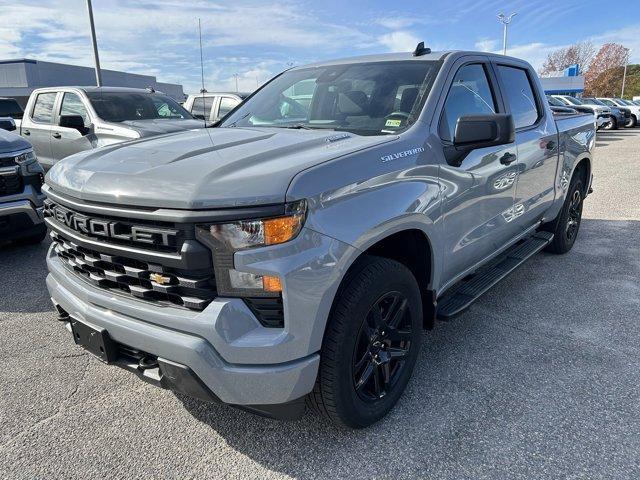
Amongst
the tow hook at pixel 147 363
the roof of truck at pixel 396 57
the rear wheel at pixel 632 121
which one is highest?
the roof of truck at pixel 396 57

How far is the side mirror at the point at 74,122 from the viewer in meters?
7.04

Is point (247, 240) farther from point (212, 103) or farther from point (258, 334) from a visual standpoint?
point (212, 103)

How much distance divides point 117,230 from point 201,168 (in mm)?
443

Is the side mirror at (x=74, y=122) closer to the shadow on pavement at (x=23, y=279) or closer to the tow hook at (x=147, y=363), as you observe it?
the shadow on pavement at (x=23, y=279)

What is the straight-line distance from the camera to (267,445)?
7.91 feet

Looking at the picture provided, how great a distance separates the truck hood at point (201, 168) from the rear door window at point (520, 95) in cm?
177

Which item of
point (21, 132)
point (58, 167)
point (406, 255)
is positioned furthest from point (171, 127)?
point (406, 255)

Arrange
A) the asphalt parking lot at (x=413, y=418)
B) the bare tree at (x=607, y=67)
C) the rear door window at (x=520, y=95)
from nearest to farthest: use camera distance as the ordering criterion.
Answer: the asphalt parking lot at (x=413, y=418), the rear door window at (x=520, y=95), the bare tree at (x=607, y=67)

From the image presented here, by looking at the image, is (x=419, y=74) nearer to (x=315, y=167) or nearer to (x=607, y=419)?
(x=315, y=167)

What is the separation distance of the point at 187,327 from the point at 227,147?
3.16 feet

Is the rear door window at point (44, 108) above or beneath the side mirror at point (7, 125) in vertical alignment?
above

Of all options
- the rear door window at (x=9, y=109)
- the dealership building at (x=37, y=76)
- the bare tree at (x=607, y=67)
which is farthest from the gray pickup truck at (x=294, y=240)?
the bare tree at (x=607, y=67)

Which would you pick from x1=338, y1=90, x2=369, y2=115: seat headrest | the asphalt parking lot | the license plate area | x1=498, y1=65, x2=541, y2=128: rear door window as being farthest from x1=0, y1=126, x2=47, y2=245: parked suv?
x1=498, y1=65, x2=541, y2=128: rear door window

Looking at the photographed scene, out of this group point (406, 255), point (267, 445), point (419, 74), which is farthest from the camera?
point (419, 74)
